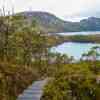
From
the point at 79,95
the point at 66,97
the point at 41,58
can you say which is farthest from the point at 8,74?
the point at 41,58

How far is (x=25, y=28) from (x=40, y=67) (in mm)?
6327

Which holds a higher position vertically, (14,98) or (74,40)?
(14,98)

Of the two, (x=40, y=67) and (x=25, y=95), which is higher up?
(x=25, y=95)

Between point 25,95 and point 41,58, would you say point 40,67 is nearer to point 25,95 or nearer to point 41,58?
point 41,58

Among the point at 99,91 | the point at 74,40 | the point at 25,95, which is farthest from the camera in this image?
the point at 74,40

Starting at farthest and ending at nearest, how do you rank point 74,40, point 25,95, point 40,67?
point 74,40 → point 40,67 → point 25,95

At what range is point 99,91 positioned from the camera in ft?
90.4

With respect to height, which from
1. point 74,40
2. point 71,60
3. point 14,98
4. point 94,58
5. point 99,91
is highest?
point 14,98

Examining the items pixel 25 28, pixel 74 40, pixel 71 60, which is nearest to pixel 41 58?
pixel 71 60

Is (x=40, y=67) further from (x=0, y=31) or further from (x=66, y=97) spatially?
(x=66, y=97)

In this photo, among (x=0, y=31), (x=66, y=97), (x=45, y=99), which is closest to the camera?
(x=45, y=99)

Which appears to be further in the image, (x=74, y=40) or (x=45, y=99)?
(x=74, y=40)

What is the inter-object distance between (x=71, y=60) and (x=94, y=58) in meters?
12.5

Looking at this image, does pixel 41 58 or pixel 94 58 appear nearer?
pixel 94 58
